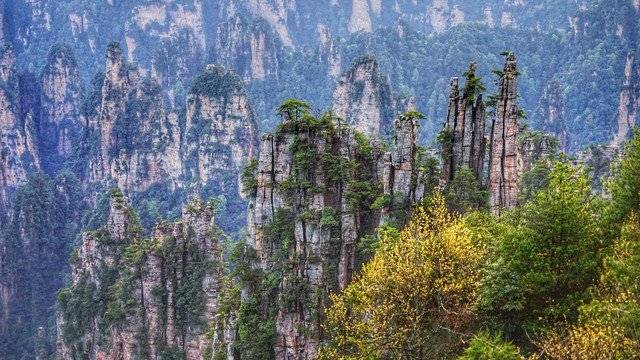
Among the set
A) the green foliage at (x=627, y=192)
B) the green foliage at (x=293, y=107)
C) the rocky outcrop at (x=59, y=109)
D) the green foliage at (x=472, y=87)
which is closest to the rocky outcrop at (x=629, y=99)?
the green foliage at (x=472, y=87)

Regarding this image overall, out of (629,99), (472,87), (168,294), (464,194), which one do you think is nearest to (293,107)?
(472,87)

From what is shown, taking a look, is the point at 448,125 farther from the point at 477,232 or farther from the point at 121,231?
the point at 121,231

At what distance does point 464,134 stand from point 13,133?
125 metres

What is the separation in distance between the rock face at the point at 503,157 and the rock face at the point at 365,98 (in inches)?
2975

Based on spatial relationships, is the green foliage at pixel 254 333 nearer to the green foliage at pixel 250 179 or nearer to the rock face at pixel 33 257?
the green foliage at pixel 250 179

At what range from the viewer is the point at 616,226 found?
25.6 meters

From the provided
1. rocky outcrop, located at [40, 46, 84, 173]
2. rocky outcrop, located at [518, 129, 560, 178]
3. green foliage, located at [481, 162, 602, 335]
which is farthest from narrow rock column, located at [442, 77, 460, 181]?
rocky outcrop, located at [40, 46, 84, 173]

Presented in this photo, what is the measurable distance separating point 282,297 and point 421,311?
47.2ft

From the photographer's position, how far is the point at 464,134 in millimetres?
38344

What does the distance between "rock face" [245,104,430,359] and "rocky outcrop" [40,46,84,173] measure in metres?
130

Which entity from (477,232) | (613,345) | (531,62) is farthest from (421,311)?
(531,62)

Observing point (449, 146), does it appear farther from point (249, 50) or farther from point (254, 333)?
point (249, 50)

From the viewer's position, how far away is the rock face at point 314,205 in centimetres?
3734

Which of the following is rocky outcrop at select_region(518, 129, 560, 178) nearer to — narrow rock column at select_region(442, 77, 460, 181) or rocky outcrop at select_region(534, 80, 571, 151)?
narrow rock column at select_region(442, 77, 460, 181)
